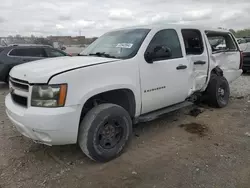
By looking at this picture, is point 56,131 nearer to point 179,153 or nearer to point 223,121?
point 179,153

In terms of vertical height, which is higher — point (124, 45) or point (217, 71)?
point (124, 45)

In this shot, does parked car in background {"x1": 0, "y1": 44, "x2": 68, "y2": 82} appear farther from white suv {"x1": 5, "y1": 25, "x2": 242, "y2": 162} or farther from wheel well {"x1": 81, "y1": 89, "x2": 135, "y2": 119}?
wheel well {"x1": 81, "y1": 89, "x2": 135, "y2": 119}

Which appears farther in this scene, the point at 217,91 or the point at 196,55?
the point at 217,91

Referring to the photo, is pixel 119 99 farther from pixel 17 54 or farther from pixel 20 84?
pixel 17 54

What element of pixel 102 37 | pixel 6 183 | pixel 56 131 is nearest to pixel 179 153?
pixel 56 131

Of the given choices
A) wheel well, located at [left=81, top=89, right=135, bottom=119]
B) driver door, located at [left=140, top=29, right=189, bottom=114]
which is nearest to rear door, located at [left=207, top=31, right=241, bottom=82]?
driver door, located at [left=140, top=29, right=189, bottom=114]

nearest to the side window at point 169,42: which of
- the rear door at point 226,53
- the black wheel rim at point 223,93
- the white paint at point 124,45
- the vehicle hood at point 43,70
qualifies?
the white paint at point 124,45

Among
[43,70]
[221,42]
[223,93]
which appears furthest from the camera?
[221,42]

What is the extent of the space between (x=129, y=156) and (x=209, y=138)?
1484 millimetres

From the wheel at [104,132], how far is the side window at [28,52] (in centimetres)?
744

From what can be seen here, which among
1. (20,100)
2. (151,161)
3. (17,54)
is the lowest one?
(151,161)

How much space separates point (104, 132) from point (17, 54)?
24.8 ft

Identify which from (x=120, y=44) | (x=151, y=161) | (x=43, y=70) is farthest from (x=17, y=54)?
(x=151, y=161)

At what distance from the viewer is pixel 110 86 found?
329cm
